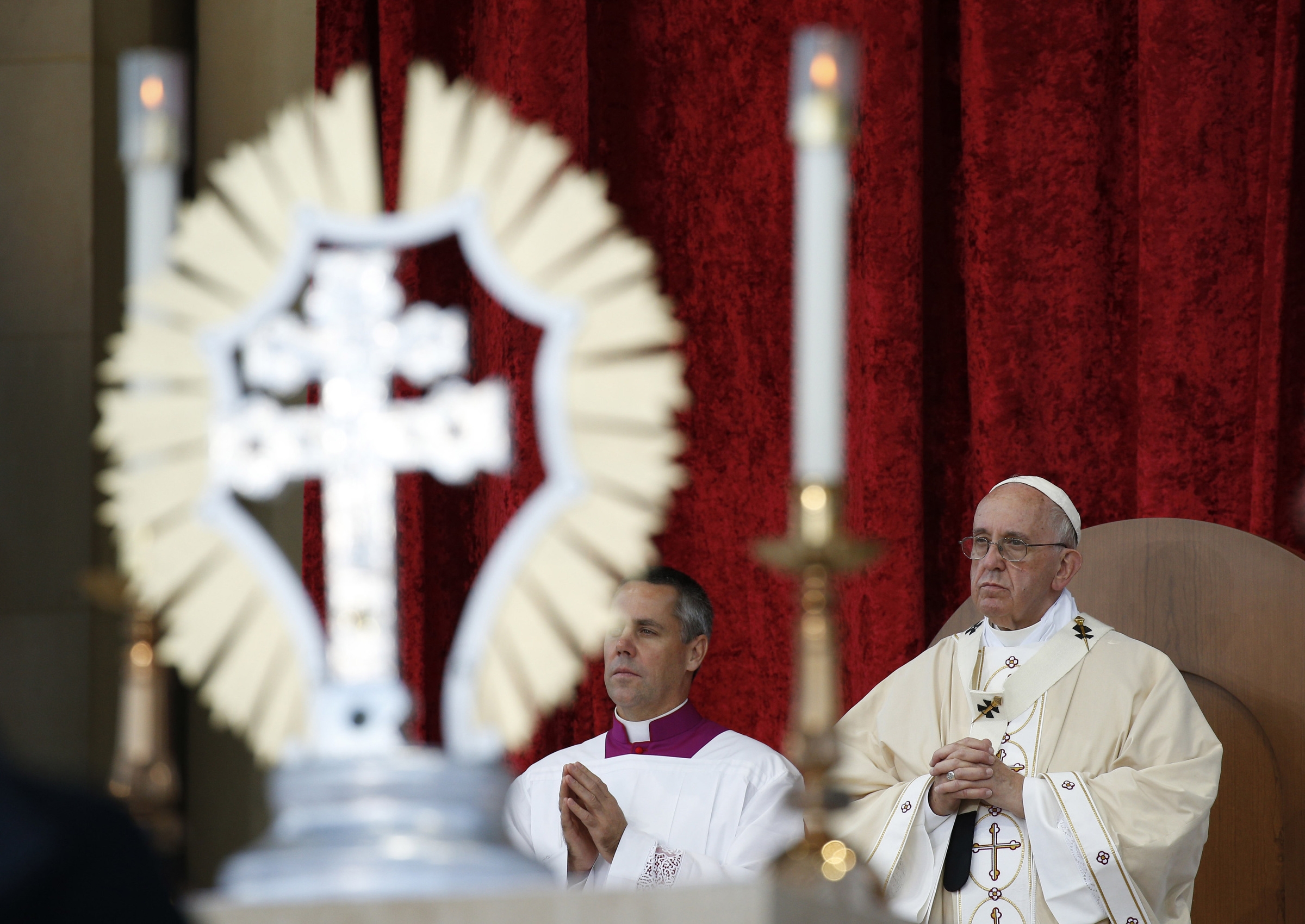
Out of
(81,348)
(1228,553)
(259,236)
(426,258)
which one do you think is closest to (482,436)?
(259,236)

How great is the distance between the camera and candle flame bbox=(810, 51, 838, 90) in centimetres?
154

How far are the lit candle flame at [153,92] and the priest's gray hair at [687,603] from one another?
2333 millimetres

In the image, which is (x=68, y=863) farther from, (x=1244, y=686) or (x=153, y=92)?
(x=1244, y=686)

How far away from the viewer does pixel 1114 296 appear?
4.16 metres

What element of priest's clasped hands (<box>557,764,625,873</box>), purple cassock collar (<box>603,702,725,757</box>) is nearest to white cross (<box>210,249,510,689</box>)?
priest's clasped hands (<box>557,764,625,873</box>)

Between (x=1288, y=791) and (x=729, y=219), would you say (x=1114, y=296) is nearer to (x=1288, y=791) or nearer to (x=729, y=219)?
(x=729, y=219)

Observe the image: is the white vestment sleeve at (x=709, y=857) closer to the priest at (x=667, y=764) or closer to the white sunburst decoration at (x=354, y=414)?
the priest at (x=667, y=764)

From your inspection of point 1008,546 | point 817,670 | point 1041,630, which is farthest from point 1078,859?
point 817,670

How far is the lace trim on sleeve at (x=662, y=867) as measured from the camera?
3.32 meters

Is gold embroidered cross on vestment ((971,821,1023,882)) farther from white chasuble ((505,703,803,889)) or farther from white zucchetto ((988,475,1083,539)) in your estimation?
white zucchetto ((988,475,1083,539))

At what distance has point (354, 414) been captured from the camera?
1.61 metres

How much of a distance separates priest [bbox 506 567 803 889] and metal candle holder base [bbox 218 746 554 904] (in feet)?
6.89

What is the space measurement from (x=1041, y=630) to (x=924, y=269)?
3.79ft

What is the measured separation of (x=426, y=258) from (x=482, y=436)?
2.77 m
